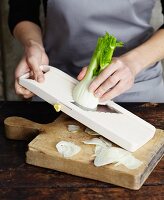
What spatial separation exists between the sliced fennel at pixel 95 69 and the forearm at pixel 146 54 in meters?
0.11

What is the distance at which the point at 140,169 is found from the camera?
3.25 ft

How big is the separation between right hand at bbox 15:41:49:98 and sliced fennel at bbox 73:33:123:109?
0.33 feet

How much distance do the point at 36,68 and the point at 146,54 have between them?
31cm

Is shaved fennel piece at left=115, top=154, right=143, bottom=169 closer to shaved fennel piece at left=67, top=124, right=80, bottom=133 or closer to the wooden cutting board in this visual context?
the wooden cutting board

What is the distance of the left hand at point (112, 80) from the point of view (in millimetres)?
1136

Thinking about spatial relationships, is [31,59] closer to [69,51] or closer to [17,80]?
[17,80]

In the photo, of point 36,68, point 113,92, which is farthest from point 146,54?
point 36,68

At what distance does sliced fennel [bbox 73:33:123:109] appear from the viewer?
1.13m

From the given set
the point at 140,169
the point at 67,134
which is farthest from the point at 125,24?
the point at 140,169

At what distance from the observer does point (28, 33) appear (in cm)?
146

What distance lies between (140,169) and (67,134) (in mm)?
208

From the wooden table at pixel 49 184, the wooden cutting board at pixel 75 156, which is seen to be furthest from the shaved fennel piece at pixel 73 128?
the wooden table at pixel 49 184

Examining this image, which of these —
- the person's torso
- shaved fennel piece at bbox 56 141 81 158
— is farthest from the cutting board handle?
the person's torso

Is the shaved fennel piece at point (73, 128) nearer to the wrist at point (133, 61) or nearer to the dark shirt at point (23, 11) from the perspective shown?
the wrist at point (133, 61)
